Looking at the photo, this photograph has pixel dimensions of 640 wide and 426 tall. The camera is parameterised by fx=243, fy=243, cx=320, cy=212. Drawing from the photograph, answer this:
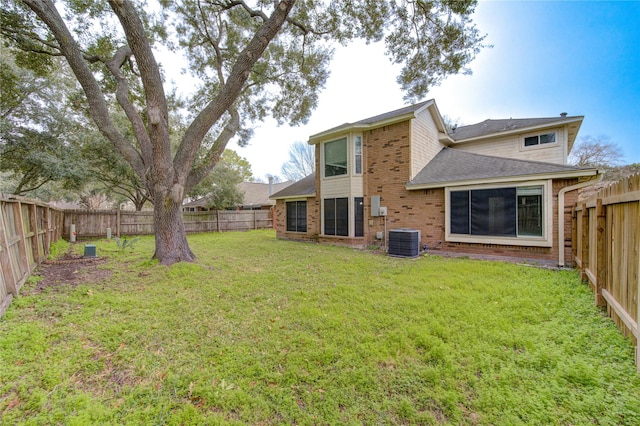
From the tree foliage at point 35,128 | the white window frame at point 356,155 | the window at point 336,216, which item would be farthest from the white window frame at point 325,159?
the tree foliage at point 35,128

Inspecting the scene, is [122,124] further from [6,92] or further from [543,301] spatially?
[543,301]

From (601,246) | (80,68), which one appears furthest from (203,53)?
(601,246)

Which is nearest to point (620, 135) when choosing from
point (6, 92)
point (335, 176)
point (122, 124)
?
point (335, 176)

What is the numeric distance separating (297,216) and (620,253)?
10841mm

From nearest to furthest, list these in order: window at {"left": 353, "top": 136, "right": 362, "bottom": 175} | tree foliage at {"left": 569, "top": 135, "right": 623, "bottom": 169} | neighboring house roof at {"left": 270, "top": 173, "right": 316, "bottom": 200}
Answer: window at {"left": 353, "top": 136, "right": 362, "bottom": 175} < neighboring house roof at {"left": 270, "top": 173, "right": 316, "bottom": 200} < tree foliage at {"left": 569, "top": 135, "right": 623, "bottom": 169}

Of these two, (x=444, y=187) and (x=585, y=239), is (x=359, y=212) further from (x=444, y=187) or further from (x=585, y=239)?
(x=585, y=239)

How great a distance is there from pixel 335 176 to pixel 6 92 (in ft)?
42.1

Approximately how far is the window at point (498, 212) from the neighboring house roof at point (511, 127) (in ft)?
16.4

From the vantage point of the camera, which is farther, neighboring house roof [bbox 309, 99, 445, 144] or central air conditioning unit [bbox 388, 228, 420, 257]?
neighboring house roof [bbox 309, 99, 445, 144]

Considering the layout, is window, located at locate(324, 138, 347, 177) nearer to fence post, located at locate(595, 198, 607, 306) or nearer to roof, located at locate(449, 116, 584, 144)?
roof, located at locate(449, 116, 584, 144)

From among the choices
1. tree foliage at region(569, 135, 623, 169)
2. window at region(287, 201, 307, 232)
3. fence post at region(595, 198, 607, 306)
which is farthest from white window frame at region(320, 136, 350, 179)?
tree foliage at region(569, 135, 623, 169)

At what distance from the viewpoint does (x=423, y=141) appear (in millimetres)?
9812

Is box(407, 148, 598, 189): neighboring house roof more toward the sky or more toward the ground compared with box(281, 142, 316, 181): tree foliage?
more toward the ground

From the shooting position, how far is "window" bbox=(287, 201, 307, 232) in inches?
483
